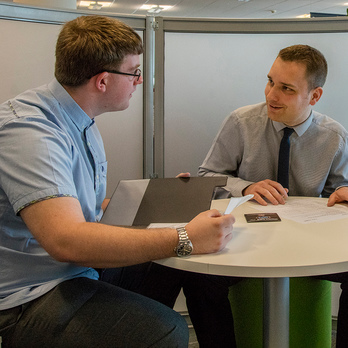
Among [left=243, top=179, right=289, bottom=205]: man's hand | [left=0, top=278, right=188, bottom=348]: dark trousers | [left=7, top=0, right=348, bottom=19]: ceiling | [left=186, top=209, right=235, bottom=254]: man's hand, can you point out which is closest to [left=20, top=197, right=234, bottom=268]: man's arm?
[left=186, top=209, right=235, bottom=254]: man's hand

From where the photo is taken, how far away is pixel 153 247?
3.64 feet

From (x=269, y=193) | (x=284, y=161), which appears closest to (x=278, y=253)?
(x=269, y=193)

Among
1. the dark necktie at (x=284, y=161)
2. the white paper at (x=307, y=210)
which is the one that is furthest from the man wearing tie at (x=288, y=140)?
the white paper at (x=307, y=210)

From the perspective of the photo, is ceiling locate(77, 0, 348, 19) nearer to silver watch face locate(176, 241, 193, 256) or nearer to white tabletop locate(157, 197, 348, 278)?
white tabletop locate(157, 197, 348, 278)

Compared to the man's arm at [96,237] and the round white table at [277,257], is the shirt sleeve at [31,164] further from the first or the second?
the round white table at [277,257]

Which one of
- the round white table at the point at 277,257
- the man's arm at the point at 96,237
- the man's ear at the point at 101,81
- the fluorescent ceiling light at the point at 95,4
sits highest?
the fluorescent ceiling light at the point at 95,4

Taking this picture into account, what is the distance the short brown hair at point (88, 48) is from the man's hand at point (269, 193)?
734mm

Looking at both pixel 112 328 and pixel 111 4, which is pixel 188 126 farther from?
pixel 111 4

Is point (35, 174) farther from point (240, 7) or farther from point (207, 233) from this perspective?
point (240, 7)

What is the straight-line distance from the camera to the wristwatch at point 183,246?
3.70 ft

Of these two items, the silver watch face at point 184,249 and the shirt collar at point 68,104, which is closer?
the silver watch face at point 184,249

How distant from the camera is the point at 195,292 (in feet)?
5.11

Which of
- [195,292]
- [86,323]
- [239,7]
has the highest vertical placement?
[239,7]

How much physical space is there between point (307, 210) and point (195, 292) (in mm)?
499
